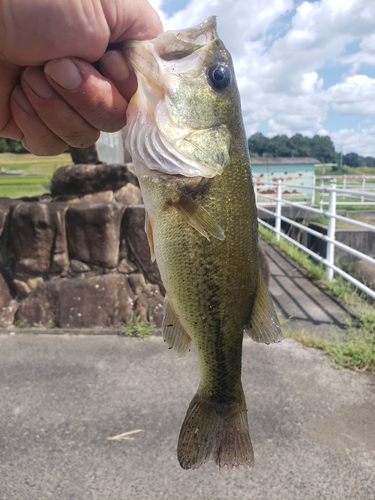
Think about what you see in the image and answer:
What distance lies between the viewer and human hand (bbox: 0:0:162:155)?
143 centimetres

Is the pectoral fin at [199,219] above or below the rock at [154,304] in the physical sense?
above

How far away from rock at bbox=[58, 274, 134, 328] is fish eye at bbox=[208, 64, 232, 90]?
3753 millimetres

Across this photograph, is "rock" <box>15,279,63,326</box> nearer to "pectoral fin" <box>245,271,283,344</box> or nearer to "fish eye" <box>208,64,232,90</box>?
"pectoral fin" <box>245,271,283,344</box>

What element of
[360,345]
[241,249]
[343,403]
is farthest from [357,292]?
[241,249]

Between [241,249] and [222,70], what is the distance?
0.67m

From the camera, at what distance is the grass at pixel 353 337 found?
434cm

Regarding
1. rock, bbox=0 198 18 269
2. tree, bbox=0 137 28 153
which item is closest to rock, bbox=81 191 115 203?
rock, bbox=0 198 18 269

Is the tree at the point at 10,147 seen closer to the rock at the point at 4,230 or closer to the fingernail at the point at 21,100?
the rock at the point at 4,230

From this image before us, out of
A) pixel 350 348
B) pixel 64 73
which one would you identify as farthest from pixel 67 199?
pixel 64 73

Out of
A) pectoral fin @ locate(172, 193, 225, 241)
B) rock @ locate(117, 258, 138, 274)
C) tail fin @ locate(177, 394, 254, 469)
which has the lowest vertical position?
rock @ locate(117, 258, 138, 274)

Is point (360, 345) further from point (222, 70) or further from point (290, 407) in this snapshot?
point (222, 70)

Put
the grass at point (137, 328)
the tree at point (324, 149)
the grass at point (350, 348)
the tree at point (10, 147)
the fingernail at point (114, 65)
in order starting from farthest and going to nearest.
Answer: the tree at point (324, 149), the tree at point (10, 147), the grass at point (137, 328), the grass at point (350, 348), the fingernail at point (114, 65)

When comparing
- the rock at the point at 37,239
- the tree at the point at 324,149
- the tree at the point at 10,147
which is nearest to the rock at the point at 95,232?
the rock at the point at 37,239

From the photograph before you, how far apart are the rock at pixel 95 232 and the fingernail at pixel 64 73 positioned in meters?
3.55
